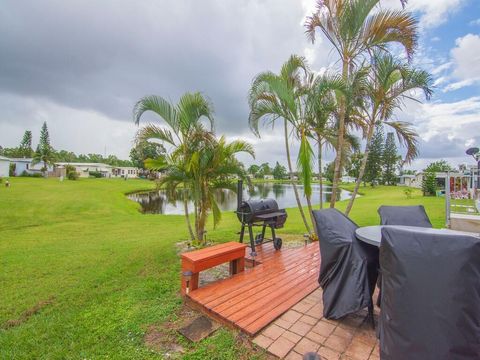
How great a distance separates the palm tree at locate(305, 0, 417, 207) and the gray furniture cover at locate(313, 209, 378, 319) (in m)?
2.74

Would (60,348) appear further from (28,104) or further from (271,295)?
(28,104)

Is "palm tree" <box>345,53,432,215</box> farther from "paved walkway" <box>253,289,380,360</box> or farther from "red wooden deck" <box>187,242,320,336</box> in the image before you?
"paved walkway" <box>253,289,380,360</box>

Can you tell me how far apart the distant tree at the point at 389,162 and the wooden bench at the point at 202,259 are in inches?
1827

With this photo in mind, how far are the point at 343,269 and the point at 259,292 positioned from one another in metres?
0.99

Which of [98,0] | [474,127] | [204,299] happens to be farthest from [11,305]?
[474,127]

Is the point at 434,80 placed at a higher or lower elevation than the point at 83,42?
lower

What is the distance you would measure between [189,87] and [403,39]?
13.2 feet

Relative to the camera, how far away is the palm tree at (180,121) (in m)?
4.50

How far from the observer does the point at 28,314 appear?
2516 mm

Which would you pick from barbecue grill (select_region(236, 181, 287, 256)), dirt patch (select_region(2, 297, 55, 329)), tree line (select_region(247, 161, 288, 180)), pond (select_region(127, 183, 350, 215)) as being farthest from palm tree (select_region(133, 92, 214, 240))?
tree line (select_region(247, 161, 288, 180))

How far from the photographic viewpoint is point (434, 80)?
4.29 metres

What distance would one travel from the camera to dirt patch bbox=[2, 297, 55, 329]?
235 centimetres

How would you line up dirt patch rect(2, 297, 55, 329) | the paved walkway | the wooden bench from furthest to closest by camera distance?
the wooden bench → dirt patch rect(2, 297, 55, 329) → the paved walkway

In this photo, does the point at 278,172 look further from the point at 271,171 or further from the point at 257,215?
the point at 257,215
